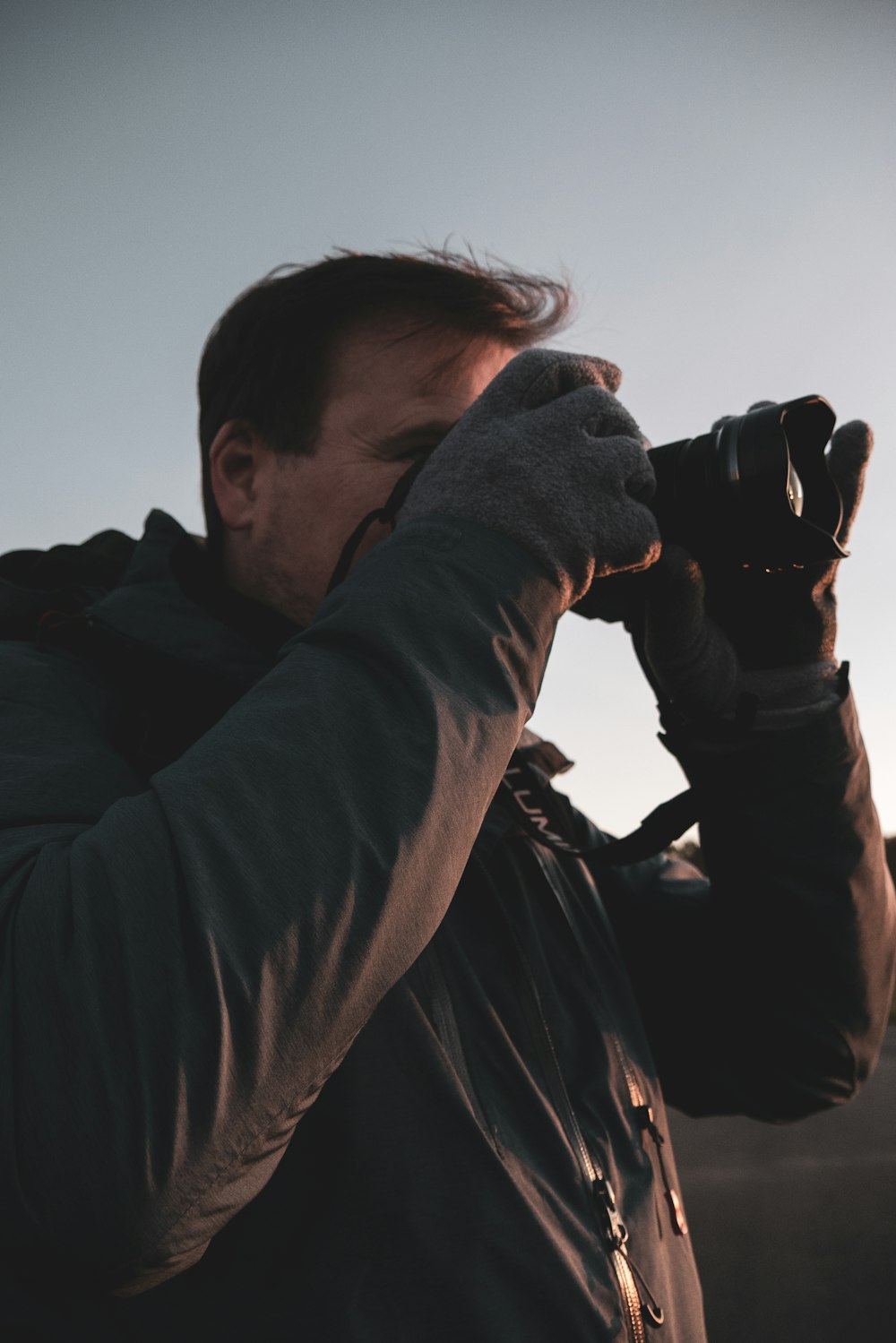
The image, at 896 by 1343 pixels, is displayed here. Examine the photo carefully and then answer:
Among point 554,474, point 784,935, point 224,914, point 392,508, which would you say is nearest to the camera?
point 224,914

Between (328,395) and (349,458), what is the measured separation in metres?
0.15

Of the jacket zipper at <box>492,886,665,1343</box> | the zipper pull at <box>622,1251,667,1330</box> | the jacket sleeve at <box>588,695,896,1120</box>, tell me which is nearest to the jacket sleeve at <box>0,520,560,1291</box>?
the jacket zipper at <box>492,886,665,1343</box>

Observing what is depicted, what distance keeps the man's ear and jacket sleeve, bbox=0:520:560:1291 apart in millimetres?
780

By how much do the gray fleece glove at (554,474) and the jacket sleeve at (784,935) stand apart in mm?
590

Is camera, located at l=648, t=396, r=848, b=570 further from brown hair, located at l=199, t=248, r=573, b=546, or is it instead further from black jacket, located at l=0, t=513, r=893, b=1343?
brown hair, located at l=199, t=248, r=573, b=546

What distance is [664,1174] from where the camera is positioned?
120 cm

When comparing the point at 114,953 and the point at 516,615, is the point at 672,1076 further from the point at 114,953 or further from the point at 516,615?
the point at 114,953

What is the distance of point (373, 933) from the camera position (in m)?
0.69

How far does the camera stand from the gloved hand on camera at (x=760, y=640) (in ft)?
4.60

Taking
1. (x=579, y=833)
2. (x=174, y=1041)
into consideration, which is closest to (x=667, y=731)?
(x=579, y=833)

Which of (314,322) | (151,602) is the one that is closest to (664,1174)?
A: (151,602)

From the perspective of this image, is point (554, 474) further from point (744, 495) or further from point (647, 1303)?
Answer: point (647, 1303)

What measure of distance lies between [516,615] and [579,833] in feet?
2.96

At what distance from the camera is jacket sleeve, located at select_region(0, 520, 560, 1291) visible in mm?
596
